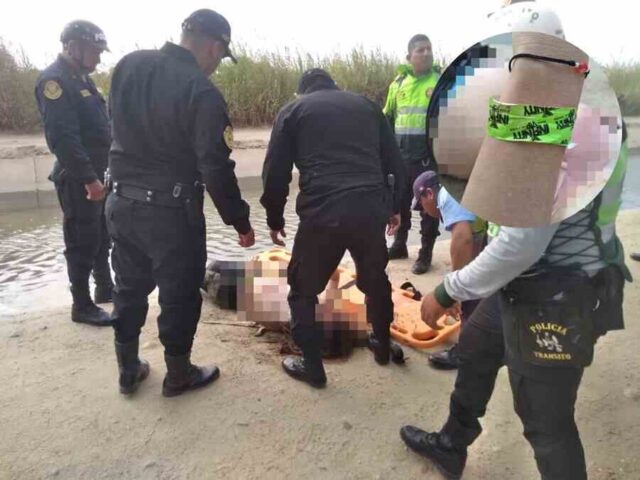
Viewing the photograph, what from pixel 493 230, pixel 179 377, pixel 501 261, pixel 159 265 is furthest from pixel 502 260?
pixel 179 377

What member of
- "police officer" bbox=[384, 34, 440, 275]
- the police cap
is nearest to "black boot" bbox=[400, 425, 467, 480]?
the police cap

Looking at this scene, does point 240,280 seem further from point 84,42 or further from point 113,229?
point 84,42

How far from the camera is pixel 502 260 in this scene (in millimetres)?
1536

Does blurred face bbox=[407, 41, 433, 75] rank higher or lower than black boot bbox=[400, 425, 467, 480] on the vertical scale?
higher

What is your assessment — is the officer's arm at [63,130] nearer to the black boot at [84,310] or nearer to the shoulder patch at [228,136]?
the black boot at [84,310]

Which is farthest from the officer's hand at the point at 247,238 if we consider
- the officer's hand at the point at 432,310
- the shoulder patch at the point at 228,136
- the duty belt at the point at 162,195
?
the officer's hand at the point at 432,310

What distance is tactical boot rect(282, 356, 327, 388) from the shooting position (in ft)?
9.59

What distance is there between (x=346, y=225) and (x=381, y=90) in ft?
38.6

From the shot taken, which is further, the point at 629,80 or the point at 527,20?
the point at 629,80

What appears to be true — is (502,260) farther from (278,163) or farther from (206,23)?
(206,23)

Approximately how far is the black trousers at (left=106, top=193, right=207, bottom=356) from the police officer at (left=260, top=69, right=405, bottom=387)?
506 mm

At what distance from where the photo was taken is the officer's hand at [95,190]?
11.5 feet

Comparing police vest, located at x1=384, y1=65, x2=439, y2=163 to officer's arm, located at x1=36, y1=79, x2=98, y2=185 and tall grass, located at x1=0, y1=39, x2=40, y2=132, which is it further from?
tall grass, located at x1=0, y1=39, x2=40, y2=132

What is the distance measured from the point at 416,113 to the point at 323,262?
97.3 inches
